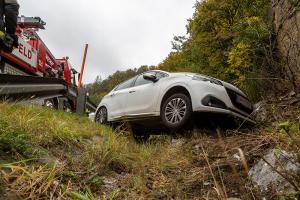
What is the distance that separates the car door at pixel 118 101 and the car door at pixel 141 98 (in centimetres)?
19

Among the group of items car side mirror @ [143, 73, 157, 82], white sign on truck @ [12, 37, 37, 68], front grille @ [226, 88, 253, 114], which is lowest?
front grille @ [226, 88, 253, 114]

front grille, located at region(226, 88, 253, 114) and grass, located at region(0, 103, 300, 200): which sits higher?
front grille, located at region(226, 88, 253, 114)

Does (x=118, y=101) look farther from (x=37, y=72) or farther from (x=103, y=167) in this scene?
(x=103, y=167)

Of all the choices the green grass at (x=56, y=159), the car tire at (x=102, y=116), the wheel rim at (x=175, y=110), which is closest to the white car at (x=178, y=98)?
the wheel rim at (x=175, y=110)

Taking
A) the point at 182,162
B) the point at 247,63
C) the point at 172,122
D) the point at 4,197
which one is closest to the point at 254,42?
the point at 247,63

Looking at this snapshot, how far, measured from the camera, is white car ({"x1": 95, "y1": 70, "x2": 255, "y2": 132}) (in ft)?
24.2

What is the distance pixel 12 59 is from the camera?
10.4 meters

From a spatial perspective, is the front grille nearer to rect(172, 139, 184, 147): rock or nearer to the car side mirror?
rect(172, 139, 184, 147): rock

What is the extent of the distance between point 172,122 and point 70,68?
1033cm

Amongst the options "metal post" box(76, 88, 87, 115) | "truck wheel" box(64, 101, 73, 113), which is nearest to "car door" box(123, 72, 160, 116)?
"truck wheel" box(64, 101, 73, 113)

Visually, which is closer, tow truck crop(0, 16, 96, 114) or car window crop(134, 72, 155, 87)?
tow truck crop(0, 16, 96, 114)

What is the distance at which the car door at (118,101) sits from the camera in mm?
9711

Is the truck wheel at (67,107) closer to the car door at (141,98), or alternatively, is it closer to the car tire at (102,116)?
the car tire at (102,116)

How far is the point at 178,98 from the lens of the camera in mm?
7707
